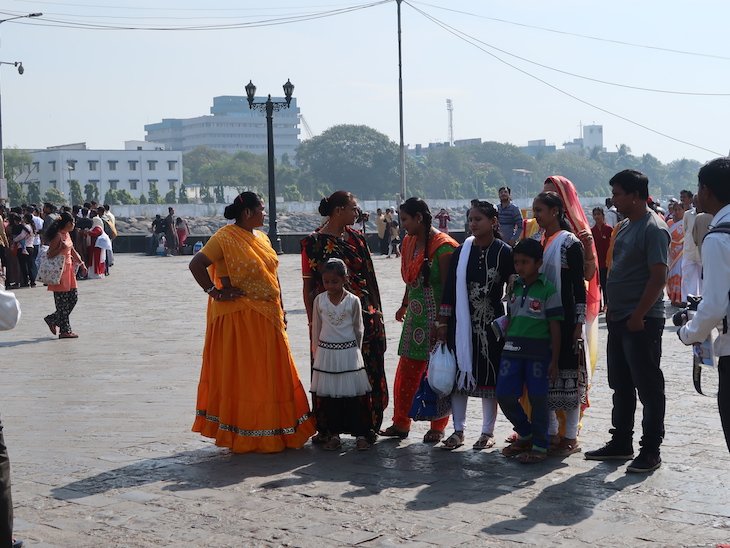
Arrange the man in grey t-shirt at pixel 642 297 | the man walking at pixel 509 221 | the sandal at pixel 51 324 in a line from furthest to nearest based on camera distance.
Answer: the man walking at pixel 509 221
the sandal at pixel 51 324
the man in grey t-shirt at pixel 642 297

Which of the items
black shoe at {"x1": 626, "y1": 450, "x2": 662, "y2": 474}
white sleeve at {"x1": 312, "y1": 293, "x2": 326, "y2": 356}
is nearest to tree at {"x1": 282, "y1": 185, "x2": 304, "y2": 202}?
white sleeve at {"x1": 312, "y1": 293, "x2": 326, "y2": 356}

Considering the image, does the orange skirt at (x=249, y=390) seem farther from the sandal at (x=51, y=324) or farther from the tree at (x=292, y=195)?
the tree at (x=292, y=195)

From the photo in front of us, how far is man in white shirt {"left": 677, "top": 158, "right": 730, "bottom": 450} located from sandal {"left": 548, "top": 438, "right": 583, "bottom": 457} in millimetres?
1878

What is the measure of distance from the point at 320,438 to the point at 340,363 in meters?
0.54

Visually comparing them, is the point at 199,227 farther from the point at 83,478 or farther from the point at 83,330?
the point at 83,478

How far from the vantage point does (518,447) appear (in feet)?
20.8

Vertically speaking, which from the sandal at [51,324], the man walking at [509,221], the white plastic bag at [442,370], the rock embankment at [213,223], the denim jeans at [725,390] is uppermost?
the rock embankment at [213,223]

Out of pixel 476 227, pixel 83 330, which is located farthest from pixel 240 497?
pixel 83 330

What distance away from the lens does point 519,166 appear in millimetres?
150375

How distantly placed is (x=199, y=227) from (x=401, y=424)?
264ft

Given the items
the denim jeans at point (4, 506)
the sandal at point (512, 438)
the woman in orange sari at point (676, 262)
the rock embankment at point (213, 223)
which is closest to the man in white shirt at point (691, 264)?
the woman in orange sari at point (676, 262)

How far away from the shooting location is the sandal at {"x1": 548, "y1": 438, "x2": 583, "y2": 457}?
639 cm

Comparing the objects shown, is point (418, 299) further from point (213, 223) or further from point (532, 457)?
point (213, 223)

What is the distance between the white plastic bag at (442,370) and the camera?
21.2 ft
